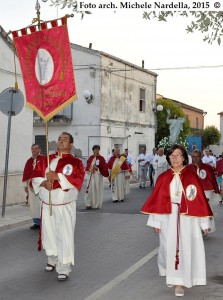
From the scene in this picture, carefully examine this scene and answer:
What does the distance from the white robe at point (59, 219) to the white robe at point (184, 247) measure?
1.21 m

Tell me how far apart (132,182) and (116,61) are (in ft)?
22.2

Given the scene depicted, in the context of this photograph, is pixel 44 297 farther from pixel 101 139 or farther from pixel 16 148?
pixel 101 139

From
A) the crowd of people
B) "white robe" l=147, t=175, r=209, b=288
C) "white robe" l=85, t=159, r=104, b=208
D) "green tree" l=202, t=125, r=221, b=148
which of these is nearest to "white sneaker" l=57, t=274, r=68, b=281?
the crowd of people

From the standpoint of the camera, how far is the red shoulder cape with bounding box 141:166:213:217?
20.2ft

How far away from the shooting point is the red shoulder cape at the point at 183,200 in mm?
6172

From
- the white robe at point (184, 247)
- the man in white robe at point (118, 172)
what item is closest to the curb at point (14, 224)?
the white robe at point (184, 247)

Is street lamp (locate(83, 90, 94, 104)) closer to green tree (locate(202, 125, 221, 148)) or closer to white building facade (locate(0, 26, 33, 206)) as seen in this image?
white building facade (locate(0, 26, 33, 206))

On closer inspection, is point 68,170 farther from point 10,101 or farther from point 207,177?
point 10,101

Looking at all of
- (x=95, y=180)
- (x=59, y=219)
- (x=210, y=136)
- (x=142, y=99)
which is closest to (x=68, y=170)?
(x=59, y=219)

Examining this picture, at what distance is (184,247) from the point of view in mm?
6090

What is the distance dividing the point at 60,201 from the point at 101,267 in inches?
49.6

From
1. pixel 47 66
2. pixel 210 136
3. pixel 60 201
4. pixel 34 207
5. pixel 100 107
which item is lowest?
pixel 34 207

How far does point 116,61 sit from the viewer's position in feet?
94.3

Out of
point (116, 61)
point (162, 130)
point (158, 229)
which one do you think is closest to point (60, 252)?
point (158, 229)
